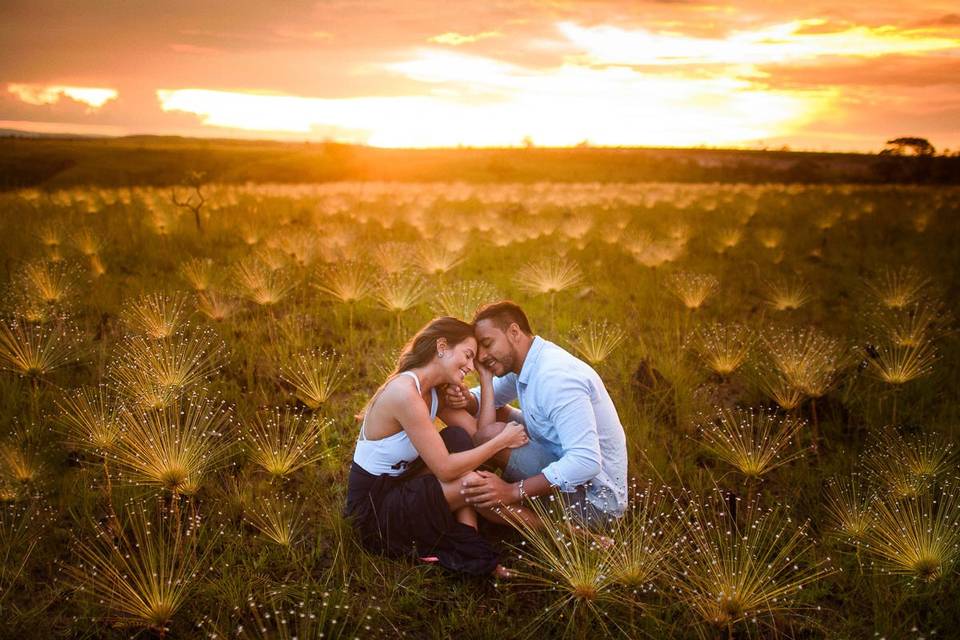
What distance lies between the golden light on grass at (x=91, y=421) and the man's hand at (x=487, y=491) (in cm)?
248

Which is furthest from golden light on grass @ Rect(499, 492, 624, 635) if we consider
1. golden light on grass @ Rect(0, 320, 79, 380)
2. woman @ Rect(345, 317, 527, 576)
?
golden light on grass @ Rect(0, 320, 79, 380)

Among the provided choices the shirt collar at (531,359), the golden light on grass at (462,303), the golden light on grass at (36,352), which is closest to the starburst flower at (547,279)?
the golden light on grass at (462,303)

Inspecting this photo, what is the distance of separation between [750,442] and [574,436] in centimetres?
142

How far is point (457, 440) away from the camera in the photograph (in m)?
4.16

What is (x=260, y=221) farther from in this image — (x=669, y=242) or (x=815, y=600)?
(x=815, y=600)

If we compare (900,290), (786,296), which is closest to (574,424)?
(786,296)

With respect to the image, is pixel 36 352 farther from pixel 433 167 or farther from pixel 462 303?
pixel 433 167

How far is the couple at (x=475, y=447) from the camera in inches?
144

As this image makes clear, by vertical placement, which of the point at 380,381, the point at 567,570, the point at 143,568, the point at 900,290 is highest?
the point at 900,290

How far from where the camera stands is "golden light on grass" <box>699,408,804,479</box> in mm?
4066

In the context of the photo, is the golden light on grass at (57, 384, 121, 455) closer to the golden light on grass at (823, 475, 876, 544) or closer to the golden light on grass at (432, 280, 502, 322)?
the golden light on grass at (432, 280, 502, 322)

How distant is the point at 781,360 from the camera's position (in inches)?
206

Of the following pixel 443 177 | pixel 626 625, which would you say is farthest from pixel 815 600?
pixel 443 177

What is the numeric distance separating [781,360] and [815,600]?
7.06 ft
